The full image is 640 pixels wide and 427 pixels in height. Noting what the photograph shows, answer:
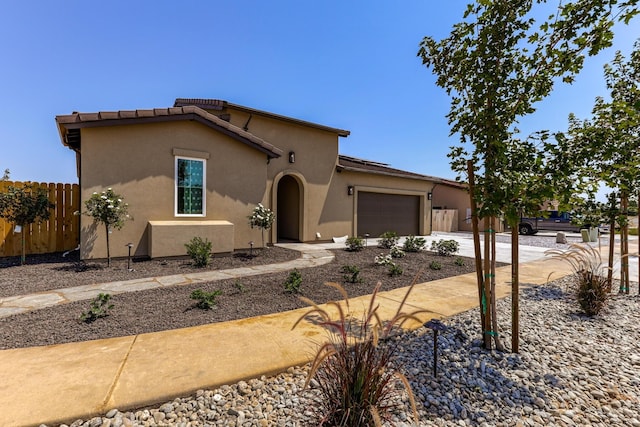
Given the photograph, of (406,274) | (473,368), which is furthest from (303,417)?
(406,274)

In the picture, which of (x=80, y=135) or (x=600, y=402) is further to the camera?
(x=80, y=135)

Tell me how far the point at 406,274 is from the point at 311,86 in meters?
9.78

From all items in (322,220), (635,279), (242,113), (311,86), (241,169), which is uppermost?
(311,86)

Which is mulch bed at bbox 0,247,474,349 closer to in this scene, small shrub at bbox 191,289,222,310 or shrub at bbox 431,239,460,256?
small shrub at bbox 191,289,222,310

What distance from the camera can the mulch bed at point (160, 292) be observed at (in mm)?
3326

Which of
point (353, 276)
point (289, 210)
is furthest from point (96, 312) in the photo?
point (289, 210)

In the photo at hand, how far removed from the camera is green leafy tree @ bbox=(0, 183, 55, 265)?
6504 millimetres

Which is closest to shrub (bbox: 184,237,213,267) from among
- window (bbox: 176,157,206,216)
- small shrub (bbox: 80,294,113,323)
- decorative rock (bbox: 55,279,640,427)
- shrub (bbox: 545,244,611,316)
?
window (bbox: 176,157,206,216)

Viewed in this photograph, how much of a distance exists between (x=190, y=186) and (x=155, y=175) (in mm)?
921

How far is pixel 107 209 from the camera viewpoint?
631 cm

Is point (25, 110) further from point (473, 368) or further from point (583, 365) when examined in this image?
point (583, 365)

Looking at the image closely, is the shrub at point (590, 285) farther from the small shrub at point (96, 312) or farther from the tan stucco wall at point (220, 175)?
the tan stucco wall at point (220, 175)

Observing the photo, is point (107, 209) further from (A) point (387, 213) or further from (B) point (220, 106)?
(A) point (387, 213)

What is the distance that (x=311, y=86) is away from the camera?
12.7m
